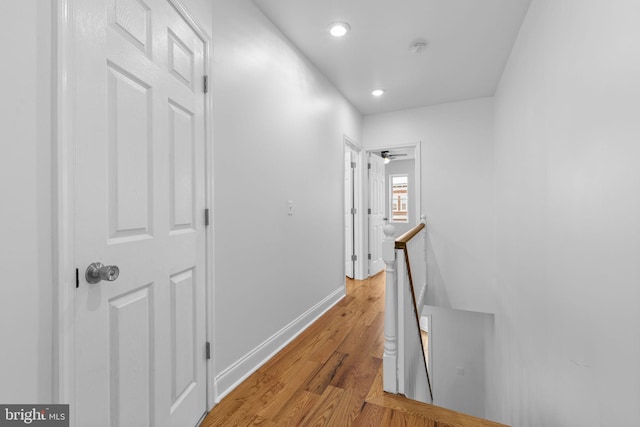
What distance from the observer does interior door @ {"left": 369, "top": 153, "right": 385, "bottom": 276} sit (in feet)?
15.1

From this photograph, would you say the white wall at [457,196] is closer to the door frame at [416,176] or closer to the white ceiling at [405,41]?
the door frame at [416,176]

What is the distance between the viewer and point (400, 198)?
7117 mm

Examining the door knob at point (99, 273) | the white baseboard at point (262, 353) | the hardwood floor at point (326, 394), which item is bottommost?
the hardwood floor at point (326, 394)

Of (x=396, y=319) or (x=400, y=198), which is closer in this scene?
(x=396, y=319)

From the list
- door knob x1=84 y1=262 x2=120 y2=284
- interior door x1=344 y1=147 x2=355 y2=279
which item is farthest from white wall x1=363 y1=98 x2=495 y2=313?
door knob x1=84 y1=262 x2=120 y2=284

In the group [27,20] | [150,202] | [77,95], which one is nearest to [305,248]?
[150,202]

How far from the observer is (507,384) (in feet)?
9.25

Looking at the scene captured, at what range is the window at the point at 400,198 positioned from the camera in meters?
7.05

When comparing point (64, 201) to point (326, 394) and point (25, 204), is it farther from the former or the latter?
point (326, 394)

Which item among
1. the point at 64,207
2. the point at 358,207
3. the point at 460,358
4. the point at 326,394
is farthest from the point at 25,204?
the point at 460,358

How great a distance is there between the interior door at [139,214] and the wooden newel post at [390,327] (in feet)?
3.44

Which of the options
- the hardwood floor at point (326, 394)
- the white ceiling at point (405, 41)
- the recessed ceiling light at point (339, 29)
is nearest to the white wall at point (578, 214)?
the white ceiling at point (405, 41)

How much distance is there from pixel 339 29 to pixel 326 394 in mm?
2648

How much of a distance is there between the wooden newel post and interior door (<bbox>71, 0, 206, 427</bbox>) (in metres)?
1.05
